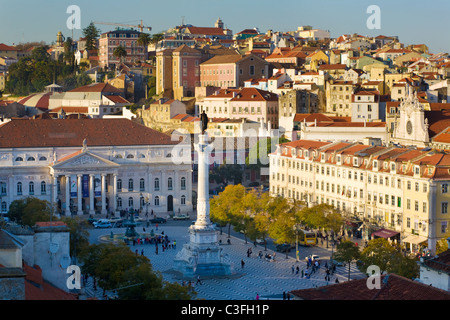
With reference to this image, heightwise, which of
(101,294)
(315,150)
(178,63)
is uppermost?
(178,63)

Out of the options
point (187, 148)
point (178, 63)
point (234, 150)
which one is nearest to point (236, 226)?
point (187, 148)

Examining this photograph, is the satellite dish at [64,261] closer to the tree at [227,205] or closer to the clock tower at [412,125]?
the tree at [227,205]

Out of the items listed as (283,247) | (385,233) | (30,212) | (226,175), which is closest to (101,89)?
(226,175)

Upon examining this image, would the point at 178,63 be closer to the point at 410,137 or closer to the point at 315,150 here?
the point at 410,137

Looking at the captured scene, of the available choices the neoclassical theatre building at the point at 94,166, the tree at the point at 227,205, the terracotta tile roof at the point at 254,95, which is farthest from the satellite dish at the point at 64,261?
the terracotta tile roof at the point at 254,95

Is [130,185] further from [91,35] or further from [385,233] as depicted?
[91,35]

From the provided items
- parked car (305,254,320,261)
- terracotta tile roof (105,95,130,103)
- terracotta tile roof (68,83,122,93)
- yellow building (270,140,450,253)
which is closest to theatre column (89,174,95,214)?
yellow building (270,140,450,253)
